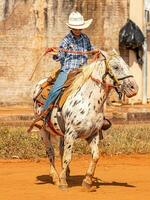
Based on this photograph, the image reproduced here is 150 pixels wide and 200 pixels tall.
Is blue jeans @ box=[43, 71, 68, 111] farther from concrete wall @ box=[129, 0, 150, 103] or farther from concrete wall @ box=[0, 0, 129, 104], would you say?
concrete wall @ box=[129, 0, 150, 103]

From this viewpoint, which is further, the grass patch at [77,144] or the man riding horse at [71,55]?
the grass patch at [77,144]

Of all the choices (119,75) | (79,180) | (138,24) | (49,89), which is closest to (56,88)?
→ (49,89)

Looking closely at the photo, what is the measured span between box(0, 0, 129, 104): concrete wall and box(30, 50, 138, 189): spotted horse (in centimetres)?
1319

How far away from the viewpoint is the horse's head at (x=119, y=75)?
9.02 metres

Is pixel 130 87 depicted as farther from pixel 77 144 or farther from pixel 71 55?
pixel 77 144

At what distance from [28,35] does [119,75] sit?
13.7 m

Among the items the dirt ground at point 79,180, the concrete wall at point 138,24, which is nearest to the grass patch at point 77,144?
the dirt ground at point 79,180

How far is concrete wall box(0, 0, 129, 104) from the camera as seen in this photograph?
22.5 meters

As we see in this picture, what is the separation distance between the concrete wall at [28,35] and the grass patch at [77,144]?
7914mm

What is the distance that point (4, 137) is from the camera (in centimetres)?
1373

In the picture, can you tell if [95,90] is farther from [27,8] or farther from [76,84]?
[27,8]

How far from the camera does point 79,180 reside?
10.4 meters

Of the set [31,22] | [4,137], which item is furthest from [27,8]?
[4,137]

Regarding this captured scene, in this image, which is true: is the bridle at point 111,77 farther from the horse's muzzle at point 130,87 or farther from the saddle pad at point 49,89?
the saddle pad at point 49,89
